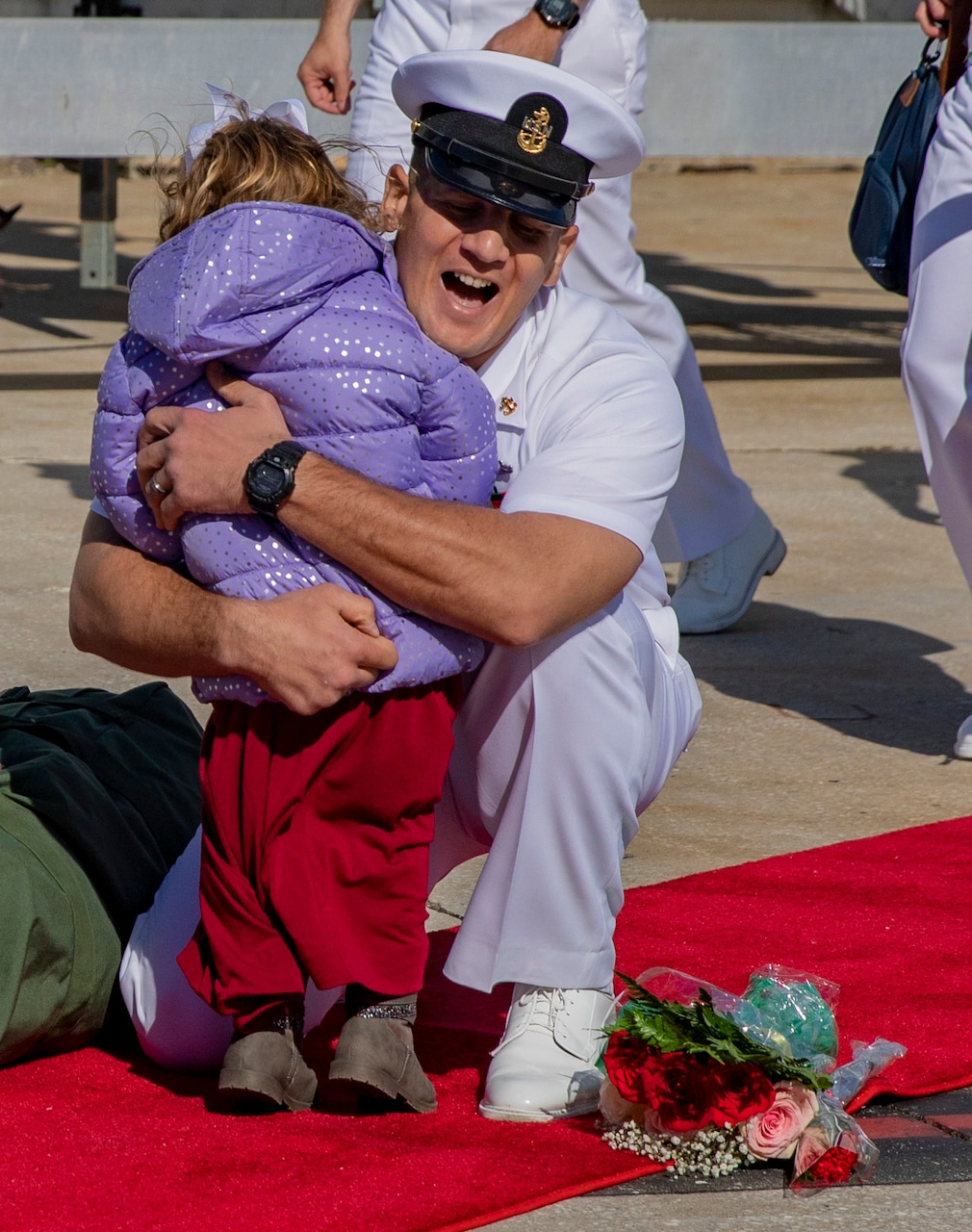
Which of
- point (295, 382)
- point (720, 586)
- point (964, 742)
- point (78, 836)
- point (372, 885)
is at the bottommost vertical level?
point (720, 586)

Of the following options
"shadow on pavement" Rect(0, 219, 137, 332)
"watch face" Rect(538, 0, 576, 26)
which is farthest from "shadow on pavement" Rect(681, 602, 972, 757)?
"shadow on pavement" Rect(0, 219, 137, 332)

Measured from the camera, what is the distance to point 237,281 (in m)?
2.06

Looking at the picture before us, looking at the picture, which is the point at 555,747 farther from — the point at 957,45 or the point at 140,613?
the point at 957,45

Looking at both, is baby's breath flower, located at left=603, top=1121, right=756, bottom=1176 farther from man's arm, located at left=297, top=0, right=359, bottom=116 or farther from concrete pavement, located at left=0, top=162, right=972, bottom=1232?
man's arm, located at left=297, top=0, right=359, bottom=116

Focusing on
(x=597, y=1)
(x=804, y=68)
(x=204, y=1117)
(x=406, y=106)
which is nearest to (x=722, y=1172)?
(x=204, y=1117)

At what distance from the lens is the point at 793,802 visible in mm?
3416

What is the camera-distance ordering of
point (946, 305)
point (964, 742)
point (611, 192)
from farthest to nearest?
point (611, 192) → point (964, 742) → point (946, 305)

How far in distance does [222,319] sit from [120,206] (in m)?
12.0

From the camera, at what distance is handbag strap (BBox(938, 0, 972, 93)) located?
3.66 m

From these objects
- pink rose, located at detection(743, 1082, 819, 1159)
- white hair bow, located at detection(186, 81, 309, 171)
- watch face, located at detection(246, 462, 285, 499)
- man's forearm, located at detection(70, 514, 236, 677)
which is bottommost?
pink rose, located at detection(743, 1082, 819, 1159)

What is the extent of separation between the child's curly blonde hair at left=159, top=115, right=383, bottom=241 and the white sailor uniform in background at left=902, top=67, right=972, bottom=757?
1.61m

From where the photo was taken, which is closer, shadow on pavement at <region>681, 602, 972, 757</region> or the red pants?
the red pants

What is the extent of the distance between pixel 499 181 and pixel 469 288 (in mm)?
137

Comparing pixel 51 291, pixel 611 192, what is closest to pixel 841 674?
pixel 611 192
